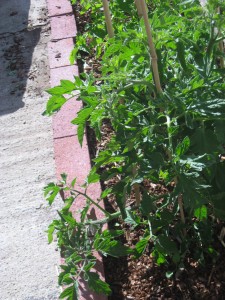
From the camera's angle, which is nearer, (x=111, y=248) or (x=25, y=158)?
(x=111, y=248)

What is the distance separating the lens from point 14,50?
5.37 m

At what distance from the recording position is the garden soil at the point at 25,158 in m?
3.14

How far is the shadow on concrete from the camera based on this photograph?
15.5ft

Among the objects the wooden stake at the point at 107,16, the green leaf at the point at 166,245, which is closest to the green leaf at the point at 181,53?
the wooden stake at the point at 107,16

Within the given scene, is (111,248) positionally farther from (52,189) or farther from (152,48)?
(152,48)

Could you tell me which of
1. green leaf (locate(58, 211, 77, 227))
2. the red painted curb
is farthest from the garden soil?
green leaf (locate(58, 211, 77, 227))

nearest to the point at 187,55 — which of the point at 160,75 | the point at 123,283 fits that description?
the point at 160,75

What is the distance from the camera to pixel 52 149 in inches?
160

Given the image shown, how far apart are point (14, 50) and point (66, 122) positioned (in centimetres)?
169

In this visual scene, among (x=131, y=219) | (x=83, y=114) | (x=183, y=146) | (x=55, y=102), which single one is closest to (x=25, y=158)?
(x=131, y=219)

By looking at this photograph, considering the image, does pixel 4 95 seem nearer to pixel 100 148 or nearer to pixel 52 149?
pixel 52 149

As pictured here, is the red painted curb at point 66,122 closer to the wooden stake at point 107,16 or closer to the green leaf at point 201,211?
the green leaf at point 201,211

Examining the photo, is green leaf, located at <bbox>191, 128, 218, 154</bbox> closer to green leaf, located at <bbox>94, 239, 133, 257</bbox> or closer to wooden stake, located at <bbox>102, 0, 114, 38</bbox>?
green leaf, located at <bbox>94, 239, 133, 257</bbox>

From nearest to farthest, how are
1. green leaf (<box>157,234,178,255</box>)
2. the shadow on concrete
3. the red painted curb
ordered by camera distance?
green leaf (<box>157,234,178,255</box>), the red painted curb, the shadow on concrete
